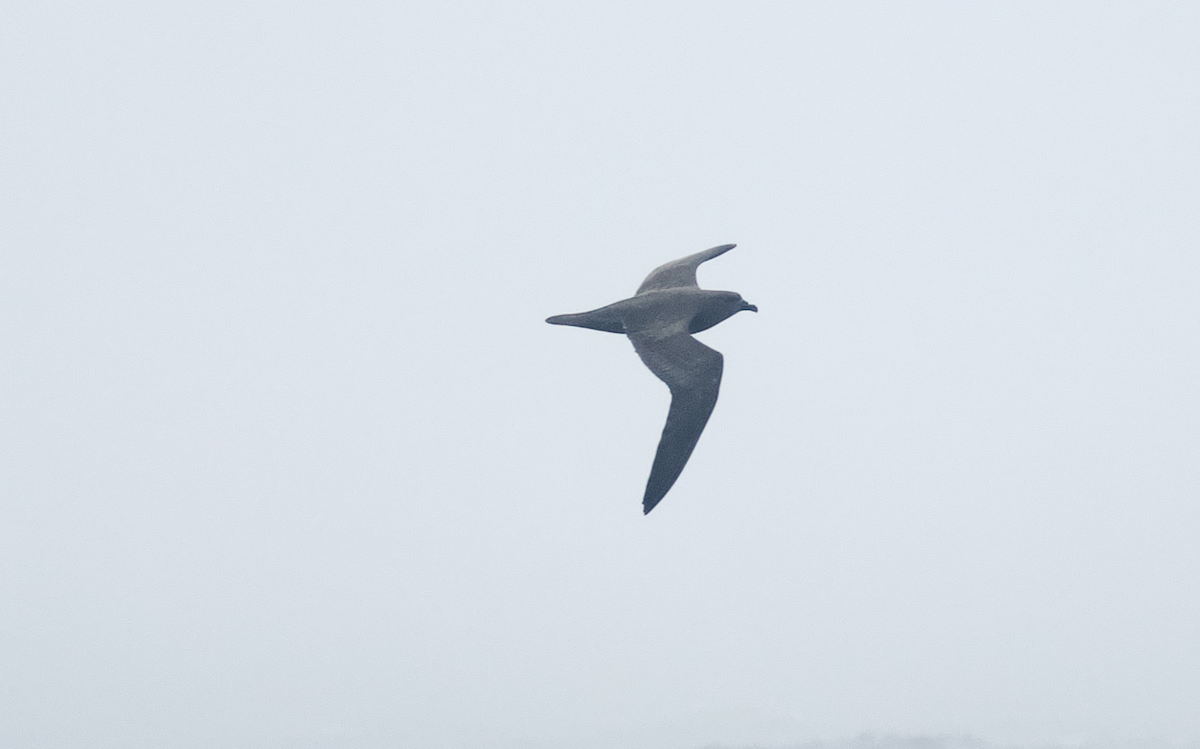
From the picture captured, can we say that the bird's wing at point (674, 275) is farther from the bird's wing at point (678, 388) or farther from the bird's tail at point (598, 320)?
the bird's wing at point (678, 388)

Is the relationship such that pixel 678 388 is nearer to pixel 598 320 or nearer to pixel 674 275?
pixel 598 320

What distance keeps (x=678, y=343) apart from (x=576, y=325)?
2394 mm

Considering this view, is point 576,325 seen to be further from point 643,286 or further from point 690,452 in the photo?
point 690,452

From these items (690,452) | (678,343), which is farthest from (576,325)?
(690,452)

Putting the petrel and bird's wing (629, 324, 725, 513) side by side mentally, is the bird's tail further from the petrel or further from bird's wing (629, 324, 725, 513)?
bird's wing (629, 324, 725, 513)

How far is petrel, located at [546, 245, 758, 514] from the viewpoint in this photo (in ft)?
71.9

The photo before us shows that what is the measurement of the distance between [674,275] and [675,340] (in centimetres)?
399

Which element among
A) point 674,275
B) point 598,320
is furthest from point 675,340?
point 674,275

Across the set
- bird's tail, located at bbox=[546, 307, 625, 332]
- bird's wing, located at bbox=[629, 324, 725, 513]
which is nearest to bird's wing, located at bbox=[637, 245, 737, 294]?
bird's tail, located at bbox=[546, 307, 625, 332]

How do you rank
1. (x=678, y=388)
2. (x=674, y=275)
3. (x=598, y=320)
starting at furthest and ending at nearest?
(x=674, y=275) → (x=598, y=320) → (x=678, y=388)

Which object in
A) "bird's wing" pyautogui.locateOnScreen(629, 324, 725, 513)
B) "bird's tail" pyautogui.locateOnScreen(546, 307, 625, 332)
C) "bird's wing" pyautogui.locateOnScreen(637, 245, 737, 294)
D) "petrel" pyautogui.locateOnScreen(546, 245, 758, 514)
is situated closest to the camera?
"bird's wing" pyautogui.locateOnScreen(629, 324, 725, 513)

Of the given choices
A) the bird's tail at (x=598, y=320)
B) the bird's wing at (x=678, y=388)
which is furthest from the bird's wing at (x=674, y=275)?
the bird's wing at (x=678, y=388)

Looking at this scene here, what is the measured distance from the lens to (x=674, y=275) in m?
28.1

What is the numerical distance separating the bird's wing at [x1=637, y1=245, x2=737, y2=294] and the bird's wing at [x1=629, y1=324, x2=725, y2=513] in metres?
2.96
